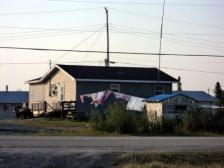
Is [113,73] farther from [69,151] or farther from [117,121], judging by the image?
[69,151]

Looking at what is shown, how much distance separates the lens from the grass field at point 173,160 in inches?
634

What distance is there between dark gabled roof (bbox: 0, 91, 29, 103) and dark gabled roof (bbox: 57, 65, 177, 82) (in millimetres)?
60310

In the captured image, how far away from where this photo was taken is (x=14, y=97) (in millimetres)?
113875

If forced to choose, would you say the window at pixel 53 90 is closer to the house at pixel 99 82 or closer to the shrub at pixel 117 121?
the house at pixel 99 82

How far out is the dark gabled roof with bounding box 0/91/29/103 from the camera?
112000 mm

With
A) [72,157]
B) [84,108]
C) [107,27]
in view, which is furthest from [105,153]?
[107,27]

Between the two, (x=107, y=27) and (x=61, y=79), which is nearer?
(x=61, y=79)

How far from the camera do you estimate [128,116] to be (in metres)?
30.5

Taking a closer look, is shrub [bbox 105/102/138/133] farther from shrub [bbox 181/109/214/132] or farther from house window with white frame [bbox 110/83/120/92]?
house window with white frame [bbox 110/83/120/92]

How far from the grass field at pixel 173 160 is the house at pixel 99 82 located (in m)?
30.7

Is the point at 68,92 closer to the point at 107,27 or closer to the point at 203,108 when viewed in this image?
the point at 107,27

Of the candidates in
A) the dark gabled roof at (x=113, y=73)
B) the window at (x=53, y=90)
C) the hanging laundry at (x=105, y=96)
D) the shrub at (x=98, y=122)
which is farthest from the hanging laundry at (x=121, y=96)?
the shrub at (x=98, y=122)

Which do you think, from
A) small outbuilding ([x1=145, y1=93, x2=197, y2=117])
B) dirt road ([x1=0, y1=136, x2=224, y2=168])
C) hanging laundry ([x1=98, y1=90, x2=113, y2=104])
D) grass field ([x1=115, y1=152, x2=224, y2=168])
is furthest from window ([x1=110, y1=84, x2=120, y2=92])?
grass field ([x1=115, y1=152, x2=224, y2=168])

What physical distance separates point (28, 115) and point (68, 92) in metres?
6.15
